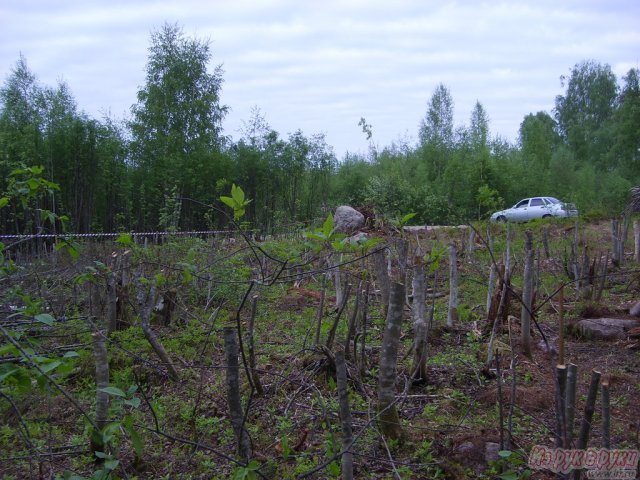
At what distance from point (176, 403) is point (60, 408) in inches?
30.0

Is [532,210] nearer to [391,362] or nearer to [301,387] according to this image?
[301,387]

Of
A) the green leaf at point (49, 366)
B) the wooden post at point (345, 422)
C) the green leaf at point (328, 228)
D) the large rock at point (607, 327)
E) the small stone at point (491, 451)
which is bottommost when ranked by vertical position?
the small stone at point (491, 451)

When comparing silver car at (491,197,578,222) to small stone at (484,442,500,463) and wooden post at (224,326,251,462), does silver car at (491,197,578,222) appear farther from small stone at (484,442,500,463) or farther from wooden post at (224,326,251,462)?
wooden post at (224,326,251,462)

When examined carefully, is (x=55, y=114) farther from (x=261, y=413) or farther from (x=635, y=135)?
(x=635, y=135)

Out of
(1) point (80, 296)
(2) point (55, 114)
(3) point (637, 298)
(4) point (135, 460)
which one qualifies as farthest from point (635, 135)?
(4) point (135, 460)

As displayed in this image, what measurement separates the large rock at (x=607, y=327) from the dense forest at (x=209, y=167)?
141 cm

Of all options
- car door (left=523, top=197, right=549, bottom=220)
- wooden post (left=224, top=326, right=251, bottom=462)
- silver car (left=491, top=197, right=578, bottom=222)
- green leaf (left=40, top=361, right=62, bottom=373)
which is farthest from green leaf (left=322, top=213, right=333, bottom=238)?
car door (left=523, top=197, right=549, bottom=220)

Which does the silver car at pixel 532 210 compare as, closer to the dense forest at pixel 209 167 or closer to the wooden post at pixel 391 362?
the dense forest at pixel 209 167

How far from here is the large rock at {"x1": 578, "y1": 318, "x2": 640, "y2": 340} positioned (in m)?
4.02

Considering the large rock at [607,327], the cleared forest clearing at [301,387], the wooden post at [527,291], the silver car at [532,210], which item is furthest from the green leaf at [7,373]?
the silver car at [532,210]

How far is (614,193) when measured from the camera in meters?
16.2

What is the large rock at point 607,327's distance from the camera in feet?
13.2

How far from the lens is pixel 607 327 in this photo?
409 centimetres

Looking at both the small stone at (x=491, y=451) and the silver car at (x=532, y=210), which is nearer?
the small stone at (x=491, y=451)
